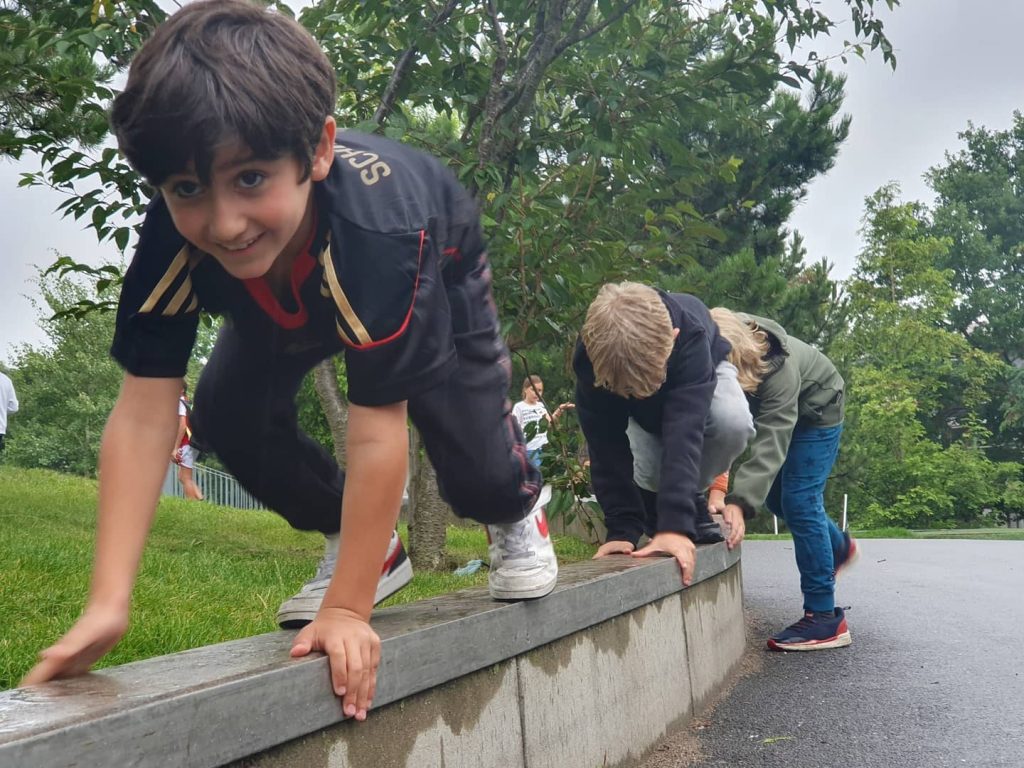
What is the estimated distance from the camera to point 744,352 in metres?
4.81

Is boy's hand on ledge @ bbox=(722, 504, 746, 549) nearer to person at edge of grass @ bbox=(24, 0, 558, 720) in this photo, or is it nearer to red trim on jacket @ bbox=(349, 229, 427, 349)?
person at edge of grass @ bbox=(24, 0, 558, 720)

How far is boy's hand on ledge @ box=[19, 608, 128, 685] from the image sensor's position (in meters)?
1.79

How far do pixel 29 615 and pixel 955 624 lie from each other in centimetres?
470

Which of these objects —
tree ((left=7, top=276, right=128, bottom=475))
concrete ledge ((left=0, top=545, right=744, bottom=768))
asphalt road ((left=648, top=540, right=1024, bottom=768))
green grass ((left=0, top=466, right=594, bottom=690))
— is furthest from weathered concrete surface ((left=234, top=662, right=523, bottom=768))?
tree ((left=7, top=276, right=128, bottom=475))

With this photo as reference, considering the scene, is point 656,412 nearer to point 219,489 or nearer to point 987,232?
point 219,489

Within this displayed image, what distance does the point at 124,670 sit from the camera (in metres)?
1.83

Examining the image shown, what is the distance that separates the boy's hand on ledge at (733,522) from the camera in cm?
470

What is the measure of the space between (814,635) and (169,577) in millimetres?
2902

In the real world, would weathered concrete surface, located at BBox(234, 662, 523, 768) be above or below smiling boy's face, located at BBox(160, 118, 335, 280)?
below

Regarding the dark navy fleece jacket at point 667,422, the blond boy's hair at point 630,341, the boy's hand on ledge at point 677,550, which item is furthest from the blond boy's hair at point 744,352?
the boy's hand on ledge at point 677,550

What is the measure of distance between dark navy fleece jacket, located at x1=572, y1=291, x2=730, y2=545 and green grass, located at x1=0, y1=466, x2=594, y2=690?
36.5 inches

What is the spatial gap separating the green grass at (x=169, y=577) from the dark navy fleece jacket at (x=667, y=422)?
3.04ft

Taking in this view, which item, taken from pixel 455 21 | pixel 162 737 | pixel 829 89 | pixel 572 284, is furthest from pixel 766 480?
pixel 829 89

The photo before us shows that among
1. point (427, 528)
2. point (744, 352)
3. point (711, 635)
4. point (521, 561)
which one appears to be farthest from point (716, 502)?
point (521, 561)
